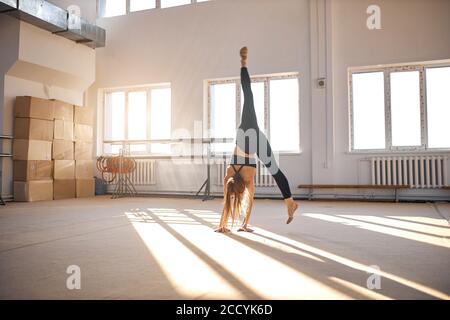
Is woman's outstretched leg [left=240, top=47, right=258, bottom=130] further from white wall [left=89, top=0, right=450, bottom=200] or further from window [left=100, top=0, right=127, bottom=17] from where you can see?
window [left=100, top=0, right=127, bottom=17]

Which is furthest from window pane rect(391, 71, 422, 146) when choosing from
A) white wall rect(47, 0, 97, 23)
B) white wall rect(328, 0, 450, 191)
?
white wall rect(47, 0, 97, 23)

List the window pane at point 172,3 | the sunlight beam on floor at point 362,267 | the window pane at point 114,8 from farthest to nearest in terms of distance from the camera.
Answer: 1. the window pane at point 114,8
2. the window pane at point 172,3
3. the sunlight beam on floor at point 362,267

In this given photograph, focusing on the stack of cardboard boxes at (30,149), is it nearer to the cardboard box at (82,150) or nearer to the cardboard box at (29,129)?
the cardboard box at (29,129)

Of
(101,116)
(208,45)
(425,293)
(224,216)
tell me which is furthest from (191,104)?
(425,293)

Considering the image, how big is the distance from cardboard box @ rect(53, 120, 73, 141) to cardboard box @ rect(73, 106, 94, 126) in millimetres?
202

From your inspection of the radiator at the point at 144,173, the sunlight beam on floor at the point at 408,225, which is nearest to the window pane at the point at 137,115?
the radiator at the point at 144,173

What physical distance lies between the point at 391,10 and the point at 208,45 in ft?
10.6

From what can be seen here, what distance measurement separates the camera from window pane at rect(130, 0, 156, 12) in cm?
782

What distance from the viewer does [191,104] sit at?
7.32 m

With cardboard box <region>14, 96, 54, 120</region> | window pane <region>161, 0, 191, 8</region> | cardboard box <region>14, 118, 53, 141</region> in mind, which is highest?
window pane <region>161, 0, 191, 8</region>

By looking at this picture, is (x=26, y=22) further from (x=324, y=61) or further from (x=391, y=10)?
(x=391, y=10)

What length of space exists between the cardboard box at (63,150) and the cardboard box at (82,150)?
0.13 m

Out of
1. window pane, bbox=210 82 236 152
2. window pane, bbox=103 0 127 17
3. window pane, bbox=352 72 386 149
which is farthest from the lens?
window pane, bbox=103 0 127 17

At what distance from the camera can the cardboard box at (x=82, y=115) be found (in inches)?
276
